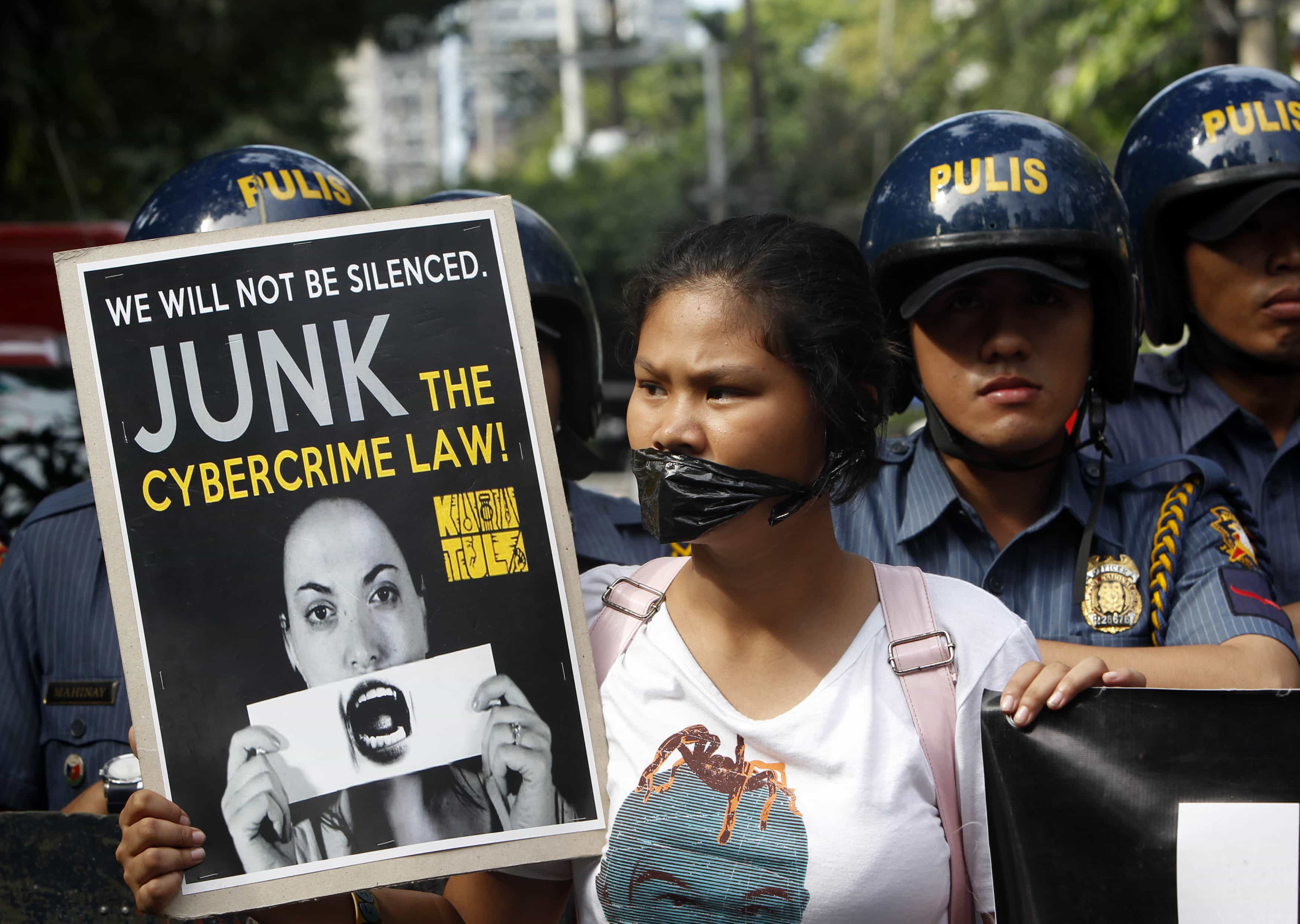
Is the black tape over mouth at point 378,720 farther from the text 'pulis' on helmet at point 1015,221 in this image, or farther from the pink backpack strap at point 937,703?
the text 'pulis' on helmet at point 1015,221

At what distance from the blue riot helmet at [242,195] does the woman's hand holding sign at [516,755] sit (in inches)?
61.8

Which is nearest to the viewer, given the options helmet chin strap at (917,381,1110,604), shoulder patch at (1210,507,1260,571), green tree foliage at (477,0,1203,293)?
shoulder patch at (1210,507,1260,571)

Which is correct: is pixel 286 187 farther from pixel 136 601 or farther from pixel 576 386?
pixel 136 601

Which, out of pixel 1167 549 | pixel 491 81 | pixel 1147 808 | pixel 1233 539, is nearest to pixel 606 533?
pixel 1167 549

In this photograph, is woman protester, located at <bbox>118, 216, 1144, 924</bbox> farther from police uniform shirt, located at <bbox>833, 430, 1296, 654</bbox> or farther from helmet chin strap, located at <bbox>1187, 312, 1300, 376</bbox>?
helmet chin strap, located at <bbox>1187, 312, 1300, 376</bbox>

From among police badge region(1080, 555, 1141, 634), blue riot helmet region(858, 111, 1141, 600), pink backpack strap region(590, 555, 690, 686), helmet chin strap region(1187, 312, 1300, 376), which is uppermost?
blue riot helmet region(858, 111, 1141, 600)

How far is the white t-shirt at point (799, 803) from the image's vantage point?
1.80m

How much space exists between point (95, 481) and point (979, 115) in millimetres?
2080

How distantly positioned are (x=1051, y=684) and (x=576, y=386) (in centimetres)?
185

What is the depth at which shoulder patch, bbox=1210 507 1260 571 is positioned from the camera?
245 centimetres

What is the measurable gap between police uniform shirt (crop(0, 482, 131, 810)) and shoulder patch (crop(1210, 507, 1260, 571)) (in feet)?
6.81

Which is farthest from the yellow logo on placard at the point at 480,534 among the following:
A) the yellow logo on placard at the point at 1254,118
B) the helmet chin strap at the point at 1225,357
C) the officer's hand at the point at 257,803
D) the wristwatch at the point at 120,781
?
the yellow logo on placard at the point at 1254,118

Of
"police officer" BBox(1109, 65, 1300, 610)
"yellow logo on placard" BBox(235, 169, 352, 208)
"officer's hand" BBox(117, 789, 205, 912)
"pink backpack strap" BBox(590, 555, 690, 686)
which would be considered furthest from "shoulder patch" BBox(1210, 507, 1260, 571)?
"yellow logo on placard" BBox(235, 169, 352, 208)

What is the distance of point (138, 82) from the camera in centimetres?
1227
